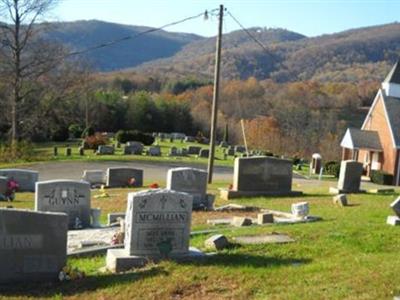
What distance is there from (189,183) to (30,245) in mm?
9222

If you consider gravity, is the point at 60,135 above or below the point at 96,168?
above

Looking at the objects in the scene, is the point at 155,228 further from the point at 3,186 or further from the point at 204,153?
the point at 204,153

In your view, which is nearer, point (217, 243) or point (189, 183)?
point (217, 243)

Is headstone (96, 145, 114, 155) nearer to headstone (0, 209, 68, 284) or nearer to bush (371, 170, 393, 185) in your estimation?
bush (371, 170, 393, 185)

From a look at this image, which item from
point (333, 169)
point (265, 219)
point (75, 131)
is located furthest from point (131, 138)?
point (265, 219)

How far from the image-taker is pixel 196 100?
106 m

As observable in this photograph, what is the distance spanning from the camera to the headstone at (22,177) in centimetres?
2434

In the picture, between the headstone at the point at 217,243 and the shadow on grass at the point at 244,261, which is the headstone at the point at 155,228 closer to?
the shadow on grass at the point at 244,261

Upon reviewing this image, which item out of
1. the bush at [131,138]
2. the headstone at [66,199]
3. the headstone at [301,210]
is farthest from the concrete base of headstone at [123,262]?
the bush at [131,138]

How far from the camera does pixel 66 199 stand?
14914 millimetres

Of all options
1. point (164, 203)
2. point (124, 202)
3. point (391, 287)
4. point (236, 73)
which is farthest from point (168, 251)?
point (236, 73)

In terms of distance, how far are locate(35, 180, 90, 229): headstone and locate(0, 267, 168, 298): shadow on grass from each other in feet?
20.1

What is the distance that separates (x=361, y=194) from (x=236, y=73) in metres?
156

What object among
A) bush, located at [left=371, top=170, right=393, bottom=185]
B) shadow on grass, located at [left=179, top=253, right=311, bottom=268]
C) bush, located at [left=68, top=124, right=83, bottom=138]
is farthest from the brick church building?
shadow on grass, located at [left=179, top=253, right=311, bottom=268]
